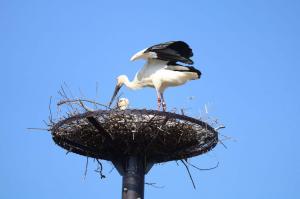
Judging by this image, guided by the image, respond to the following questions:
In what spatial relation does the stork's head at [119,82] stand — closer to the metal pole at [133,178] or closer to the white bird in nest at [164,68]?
the white bird in nest at [164,68]

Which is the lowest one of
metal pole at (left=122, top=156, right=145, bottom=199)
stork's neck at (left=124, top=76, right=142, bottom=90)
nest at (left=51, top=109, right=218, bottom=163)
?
metal pole at (left=122, top=156, right=145, bottom=199)

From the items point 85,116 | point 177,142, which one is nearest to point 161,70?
point 177,142

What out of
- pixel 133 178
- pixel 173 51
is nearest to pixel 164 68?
pixel 173 51

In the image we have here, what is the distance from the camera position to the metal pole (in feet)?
27.6

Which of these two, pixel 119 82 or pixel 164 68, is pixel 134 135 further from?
pixel 119 82

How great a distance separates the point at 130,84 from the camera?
1023 cm

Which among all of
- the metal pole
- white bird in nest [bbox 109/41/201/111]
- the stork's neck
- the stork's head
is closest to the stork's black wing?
white bird in nest [bbox 109/41/201/111]

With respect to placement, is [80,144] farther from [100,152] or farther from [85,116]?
[85,116]

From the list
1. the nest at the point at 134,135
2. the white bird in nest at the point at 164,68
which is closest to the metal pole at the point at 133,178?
the nest at the point at 134,135

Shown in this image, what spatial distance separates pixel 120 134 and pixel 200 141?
119 centimetres

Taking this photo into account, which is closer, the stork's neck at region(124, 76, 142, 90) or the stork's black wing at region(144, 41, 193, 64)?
the stork's black wing at region(144, 41, 193, 64)

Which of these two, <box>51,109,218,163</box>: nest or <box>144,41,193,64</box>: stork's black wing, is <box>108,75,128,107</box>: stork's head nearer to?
<box>144,41,193,64</box>: stork's black wing

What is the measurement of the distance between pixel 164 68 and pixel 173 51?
1.70 feet

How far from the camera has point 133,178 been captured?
337 inches
